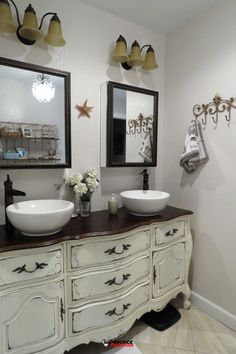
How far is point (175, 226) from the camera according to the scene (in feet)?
5.82

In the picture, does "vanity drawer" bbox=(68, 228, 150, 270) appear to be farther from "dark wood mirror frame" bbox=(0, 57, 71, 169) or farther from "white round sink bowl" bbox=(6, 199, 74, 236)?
"dark wood mirror frame" bbox=(0, 57, 71, 169)

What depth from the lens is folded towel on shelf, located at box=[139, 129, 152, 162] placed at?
205 centimetres

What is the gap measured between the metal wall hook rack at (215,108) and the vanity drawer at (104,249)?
1047mm

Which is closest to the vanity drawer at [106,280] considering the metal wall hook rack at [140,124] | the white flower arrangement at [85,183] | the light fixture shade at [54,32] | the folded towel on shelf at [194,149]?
the white flower arrangement at [85,183]

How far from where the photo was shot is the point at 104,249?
1387 millimetres

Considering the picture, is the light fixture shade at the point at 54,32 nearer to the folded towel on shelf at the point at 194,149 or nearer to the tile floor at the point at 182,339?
the folded towel on shelf at the point at 194,149

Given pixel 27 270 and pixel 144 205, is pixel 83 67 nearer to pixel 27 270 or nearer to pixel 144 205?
pixel 144 205

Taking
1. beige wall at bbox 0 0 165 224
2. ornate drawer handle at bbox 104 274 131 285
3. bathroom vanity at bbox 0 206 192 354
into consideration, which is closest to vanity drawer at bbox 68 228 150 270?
bathroom vanity at bbox 0 206 192 354

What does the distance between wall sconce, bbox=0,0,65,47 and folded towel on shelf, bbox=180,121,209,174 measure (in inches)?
46.6

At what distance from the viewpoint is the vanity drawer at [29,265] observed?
1.12m

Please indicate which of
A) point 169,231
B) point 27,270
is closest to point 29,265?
point 27,270

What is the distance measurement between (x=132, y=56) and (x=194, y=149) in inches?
35.6

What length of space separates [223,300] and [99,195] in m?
1.28

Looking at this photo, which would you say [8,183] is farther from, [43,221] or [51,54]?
[51,54]
